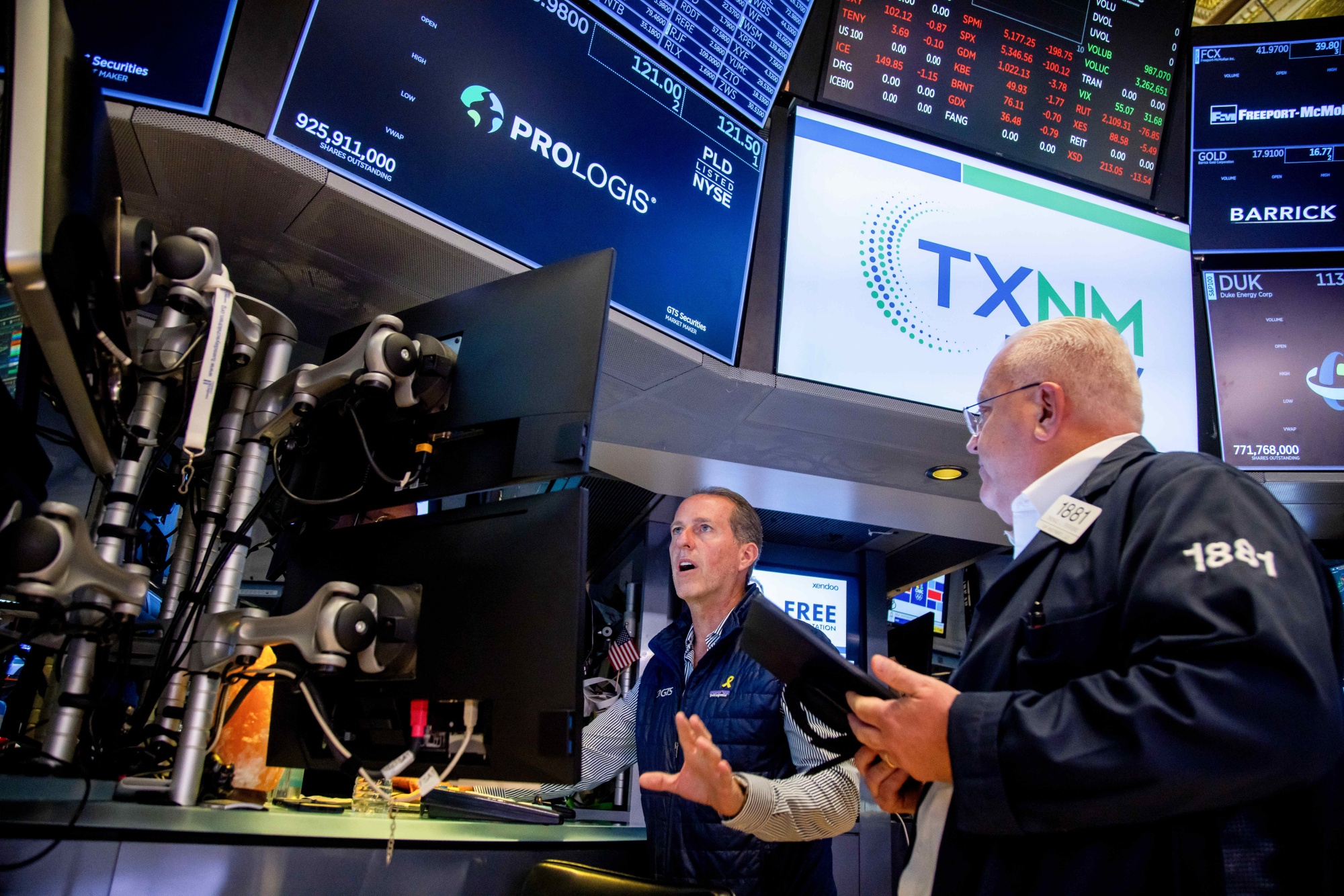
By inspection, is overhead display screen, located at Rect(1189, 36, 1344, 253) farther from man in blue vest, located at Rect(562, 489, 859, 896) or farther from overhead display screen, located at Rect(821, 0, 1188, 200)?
man in blue vest, located at Rect(562, 489, 859, 896)

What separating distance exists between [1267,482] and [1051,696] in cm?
307

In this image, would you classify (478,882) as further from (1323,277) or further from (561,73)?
(1323,277)

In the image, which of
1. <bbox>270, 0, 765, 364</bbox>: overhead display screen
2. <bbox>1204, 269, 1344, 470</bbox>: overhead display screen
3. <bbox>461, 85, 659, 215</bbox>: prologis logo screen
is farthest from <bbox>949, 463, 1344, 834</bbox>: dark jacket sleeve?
<bbox>1204, 269, 1344, 470</bbox>: overhead display screen

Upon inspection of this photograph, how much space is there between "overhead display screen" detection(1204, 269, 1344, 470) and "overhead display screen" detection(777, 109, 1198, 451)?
170 mm

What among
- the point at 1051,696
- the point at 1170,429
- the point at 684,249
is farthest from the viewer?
the point at 1170,429

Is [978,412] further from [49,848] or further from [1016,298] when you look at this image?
[1016,298]

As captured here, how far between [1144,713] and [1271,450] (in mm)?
3154

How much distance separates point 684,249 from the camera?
2904mm

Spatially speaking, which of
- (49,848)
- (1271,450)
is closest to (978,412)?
(49,848)

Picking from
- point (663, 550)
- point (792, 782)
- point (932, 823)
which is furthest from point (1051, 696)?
point (663, 550)

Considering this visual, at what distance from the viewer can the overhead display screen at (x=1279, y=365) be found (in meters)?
3.63

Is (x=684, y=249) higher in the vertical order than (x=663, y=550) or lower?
higher

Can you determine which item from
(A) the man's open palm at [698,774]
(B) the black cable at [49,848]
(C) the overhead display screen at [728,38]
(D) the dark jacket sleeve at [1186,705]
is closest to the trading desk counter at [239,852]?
(B) the black cable at [49,848]

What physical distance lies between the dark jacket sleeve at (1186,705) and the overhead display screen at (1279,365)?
284 centimetres
